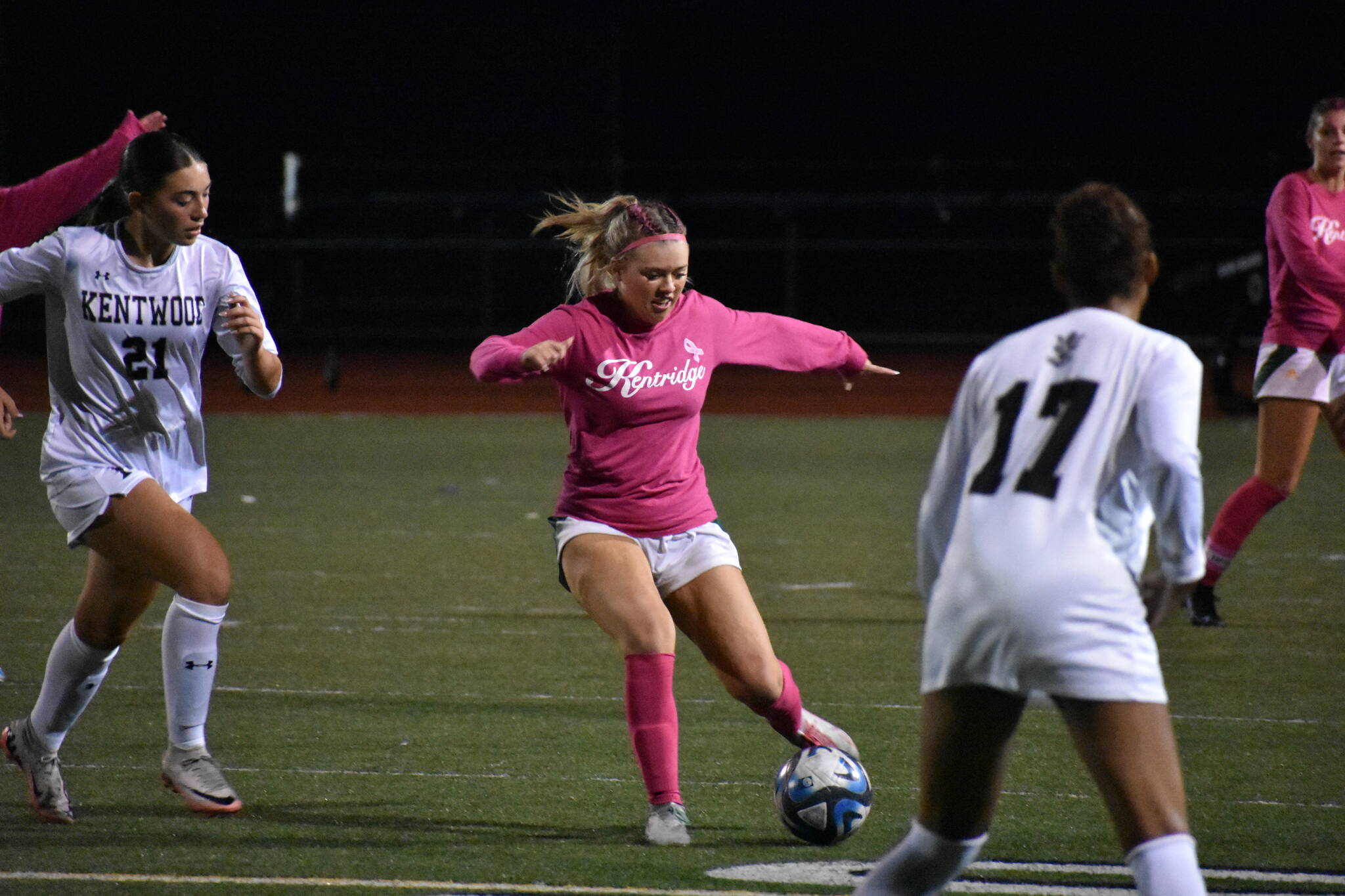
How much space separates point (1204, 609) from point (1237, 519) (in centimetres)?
44

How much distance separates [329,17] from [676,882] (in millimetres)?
27237

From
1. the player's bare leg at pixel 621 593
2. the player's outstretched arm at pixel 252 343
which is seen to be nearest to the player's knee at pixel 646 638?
the player's bare leg at pixel 621 593

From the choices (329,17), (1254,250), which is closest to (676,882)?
(1254,250)

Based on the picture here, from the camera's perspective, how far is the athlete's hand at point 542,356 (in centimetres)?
419

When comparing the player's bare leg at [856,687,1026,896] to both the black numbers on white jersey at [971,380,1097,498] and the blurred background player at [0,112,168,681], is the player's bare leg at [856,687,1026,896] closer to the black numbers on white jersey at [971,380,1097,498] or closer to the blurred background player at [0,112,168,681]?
the black numbers on white jersey at [971,380,1097,498]

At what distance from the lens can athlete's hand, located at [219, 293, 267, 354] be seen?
446cm

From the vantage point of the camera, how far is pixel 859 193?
2816cm

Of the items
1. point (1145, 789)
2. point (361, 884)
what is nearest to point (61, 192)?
point (361, 884)

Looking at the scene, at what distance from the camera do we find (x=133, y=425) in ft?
15.0

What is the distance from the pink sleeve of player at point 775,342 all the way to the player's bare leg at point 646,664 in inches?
30.9

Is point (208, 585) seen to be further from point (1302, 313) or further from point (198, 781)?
point (1302, 313)

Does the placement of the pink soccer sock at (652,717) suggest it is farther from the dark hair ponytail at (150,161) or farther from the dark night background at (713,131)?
the dark night background at (713,131)

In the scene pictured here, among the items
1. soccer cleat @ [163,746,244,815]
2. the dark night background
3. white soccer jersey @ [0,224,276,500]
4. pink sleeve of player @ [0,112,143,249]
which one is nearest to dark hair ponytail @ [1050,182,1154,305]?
white soccer jersey @ [0,224,276,500]

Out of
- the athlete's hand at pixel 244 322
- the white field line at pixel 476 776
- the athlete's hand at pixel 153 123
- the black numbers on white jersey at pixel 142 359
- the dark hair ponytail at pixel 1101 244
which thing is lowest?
the white field line at pixel 476 776
